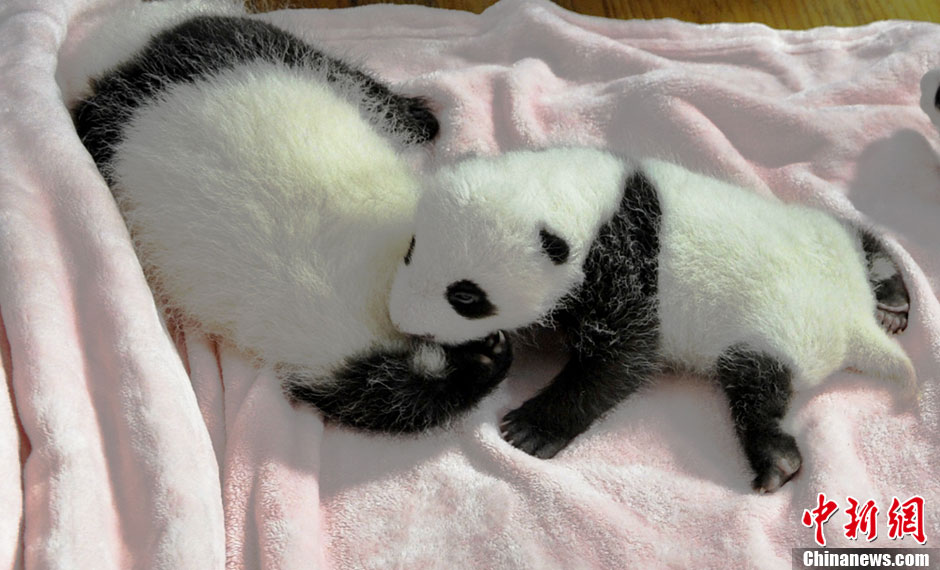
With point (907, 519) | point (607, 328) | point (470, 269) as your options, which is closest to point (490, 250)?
point (470, 269)

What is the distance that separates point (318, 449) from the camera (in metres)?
1.56

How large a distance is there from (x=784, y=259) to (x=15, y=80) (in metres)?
1.57

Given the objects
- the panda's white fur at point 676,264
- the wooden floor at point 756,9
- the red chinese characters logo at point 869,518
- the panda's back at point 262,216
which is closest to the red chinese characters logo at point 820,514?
the red chinese characters logo at point 869,518

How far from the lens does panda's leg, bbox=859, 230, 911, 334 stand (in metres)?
1.68

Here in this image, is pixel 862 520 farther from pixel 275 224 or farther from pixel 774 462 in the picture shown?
pixel 275 224

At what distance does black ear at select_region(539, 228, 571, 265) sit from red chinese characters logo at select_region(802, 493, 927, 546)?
0.60 m

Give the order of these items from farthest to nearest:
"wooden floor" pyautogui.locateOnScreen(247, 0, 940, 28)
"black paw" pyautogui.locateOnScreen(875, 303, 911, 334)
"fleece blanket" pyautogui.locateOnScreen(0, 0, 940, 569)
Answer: "wooden floor" pyautogui.locateOnScreen(247, 0, 940, 28), "black paw" pyautogui.locateOnScreen(875, 303, 911, 334), "fleece blanket" pyautogui.locateOnScreen(0, 0, 940, 569)

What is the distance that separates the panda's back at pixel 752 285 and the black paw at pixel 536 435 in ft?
0.87

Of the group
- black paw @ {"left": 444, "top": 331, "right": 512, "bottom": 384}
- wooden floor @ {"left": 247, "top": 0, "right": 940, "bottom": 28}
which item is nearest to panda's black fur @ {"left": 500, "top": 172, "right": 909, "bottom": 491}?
black paw @ {"left": 444, "top": 331, "right": 512, "bottom": 384}

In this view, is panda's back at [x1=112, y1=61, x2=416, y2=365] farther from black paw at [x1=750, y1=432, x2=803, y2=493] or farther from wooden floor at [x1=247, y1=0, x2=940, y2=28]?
wooden floor at [x1=247, y1=0, x2=940, y2=28]

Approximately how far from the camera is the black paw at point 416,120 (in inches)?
80.9

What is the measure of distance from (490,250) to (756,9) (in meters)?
1.52

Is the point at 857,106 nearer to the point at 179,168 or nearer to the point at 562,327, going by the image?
the point at 562,327

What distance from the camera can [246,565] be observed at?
1422mm
